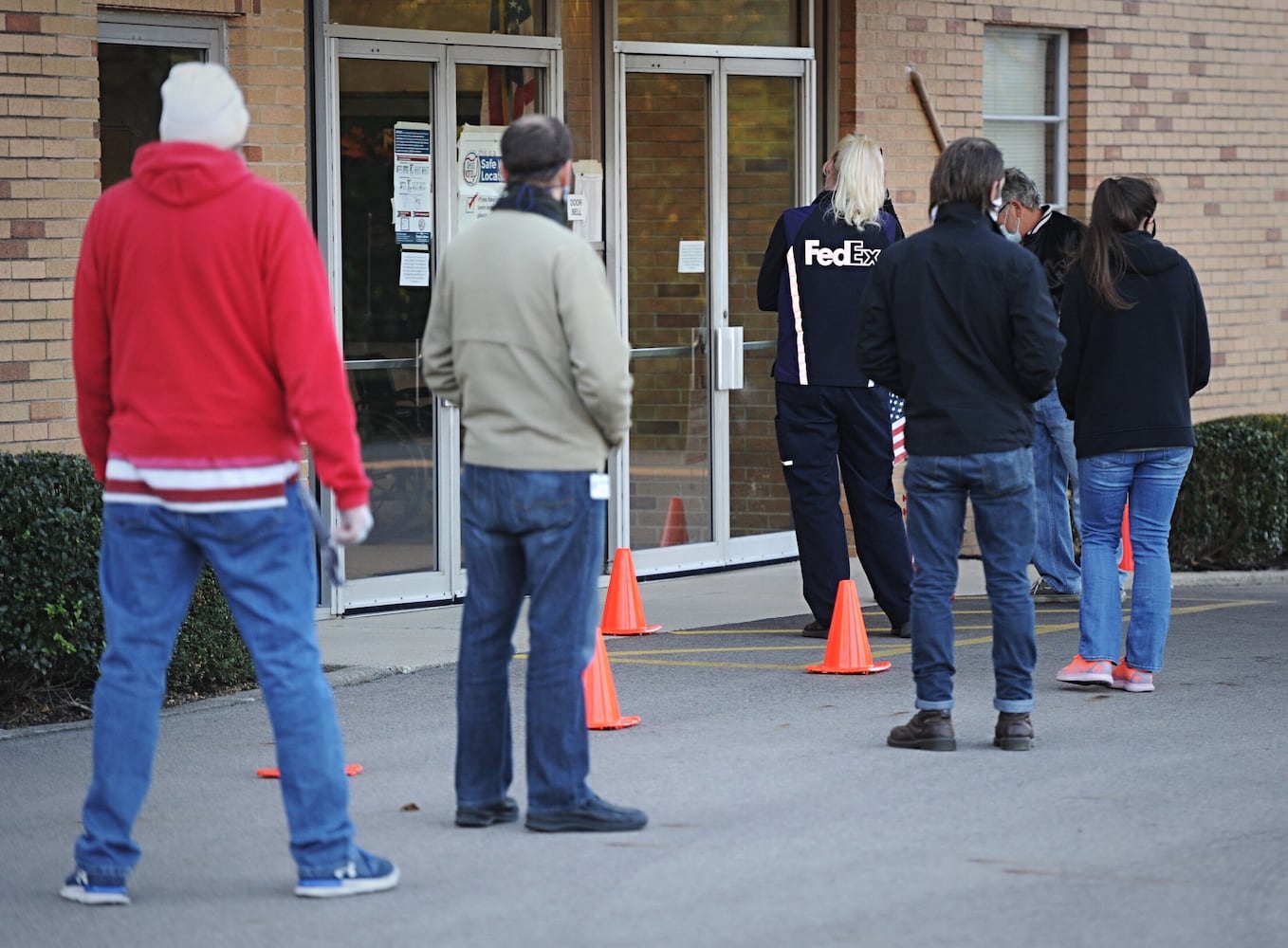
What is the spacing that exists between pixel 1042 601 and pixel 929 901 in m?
5.41

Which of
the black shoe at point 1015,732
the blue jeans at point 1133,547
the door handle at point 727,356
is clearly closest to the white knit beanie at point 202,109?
the black shoe at point 1015,732

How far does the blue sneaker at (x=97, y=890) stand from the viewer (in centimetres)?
510

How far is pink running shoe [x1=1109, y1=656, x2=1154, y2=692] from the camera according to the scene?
7977 mm

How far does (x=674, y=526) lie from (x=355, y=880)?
660 centimetres

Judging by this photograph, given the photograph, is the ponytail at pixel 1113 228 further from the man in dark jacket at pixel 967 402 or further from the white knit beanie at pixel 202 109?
the white knit beanie at pixel 202 109

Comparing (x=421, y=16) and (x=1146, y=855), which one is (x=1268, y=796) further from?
(x=421, y=16)

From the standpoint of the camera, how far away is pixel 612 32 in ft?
36.2

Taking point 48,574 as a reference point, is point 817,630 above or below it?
below

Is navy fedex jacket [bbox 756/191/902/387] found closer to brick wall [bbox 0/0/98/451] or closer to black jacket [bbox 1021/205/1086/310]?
black jacket [bbox 1021/205/1086/310]

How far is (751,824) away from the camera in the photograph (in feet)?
19.3

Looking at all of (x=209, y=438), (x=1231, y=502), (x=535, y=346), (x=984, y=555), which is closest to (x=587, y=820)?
(x=535, y=346)

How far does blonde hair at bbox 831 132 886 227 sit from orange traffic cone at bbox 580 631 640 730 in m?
2.64

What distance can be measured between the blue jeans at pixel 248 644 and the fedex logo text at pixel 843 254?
→ 4488 millimetres

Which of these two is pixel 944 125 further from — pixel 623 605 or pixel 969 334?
pixel 969 334
